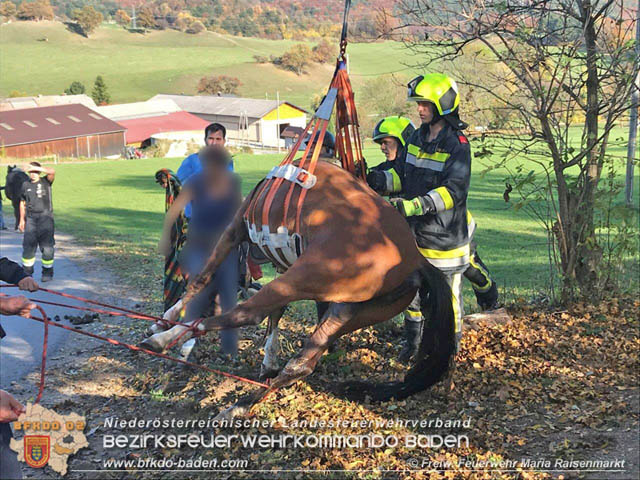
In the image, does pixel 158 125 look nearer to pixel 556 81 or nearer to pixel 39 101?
pixel 39 101

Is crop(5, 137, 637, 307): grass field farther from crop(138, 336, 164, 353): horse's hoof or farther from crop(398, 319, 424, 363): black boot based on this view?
crop(138, 336, 164, 353): horse's hoof

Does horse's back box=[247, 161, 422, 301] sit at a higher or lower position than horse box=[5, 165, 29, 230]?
higher

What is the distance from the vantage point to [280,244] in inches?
174

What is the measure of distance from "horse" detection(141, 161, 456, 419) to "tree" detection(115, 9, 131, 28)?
114m

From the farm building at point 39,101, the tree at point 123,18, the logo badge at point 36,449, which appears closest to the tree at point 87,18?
the tree at point 123,18

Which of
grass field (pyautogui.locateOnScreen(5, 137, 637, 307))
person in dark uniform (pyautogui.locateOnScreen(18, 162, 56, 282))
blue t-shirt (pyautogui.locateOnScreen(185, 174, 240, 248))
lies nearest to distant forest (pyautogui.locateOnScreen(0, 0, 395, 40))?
grass field (pyautogui.locateOnScreen(5, 137, 637, 307))

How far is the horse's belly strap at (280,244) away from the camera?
4352 mm

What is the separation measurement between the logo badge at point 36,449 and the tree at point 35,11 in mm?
113043

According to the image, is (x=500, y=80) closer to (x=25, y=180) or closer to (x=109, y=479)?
(x=109, y=479)

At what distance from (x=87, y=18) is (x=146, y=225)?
94.1 meters

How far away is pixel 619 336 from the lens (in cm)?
641

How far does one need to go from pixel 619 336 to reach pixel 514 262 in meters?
8.21

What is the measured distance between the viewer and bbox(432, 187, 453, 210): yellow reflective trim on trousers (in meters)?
5.00

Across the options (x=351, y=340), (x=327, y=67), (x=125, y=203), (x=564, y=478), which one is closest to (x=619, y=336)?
(x=351, y=340)
